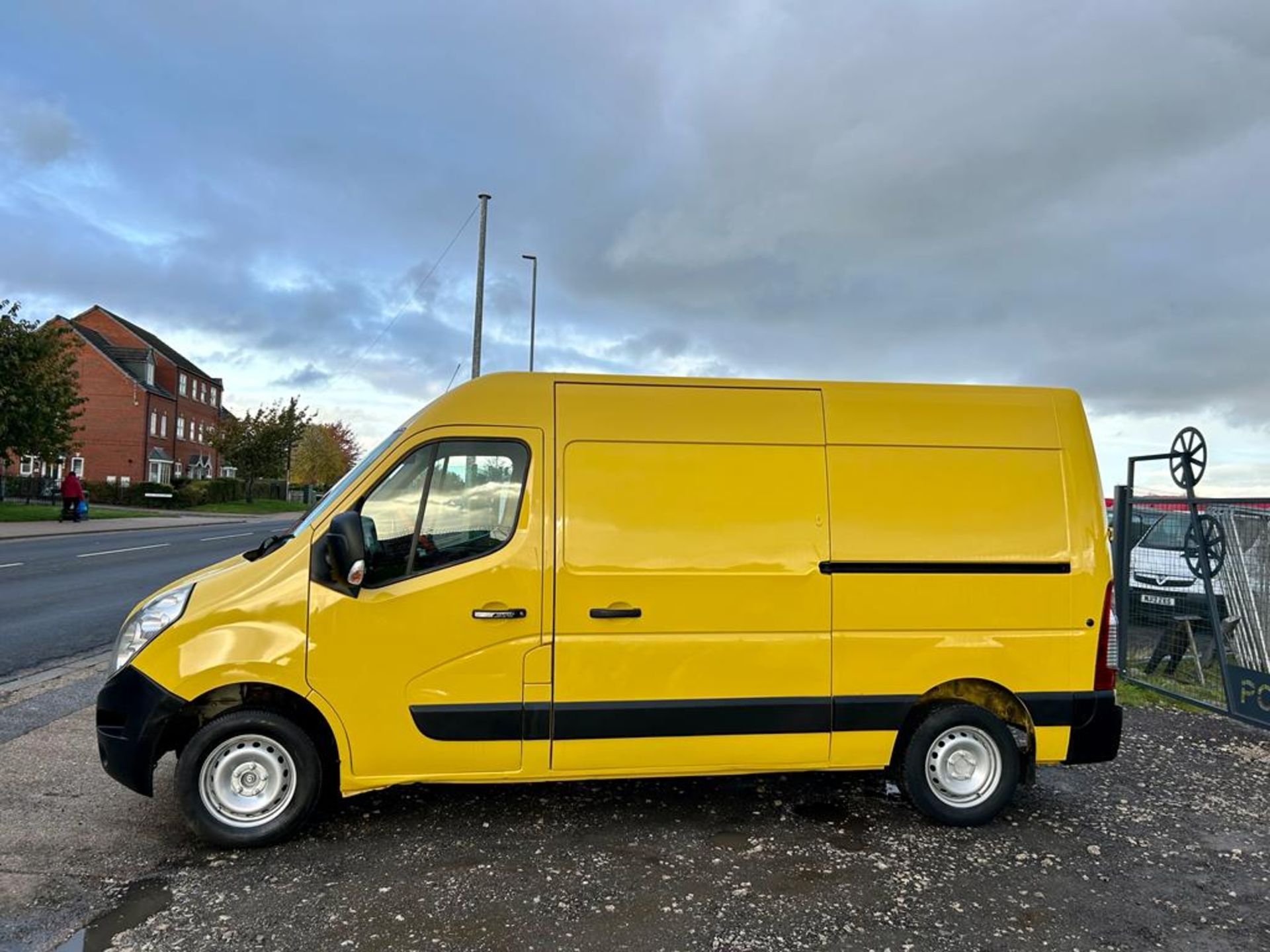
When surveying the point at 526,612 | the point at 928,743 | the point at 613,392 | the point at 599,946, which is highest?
the point at 613,392

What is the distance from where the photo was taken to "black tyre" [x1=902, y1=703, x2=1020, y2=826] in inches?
167

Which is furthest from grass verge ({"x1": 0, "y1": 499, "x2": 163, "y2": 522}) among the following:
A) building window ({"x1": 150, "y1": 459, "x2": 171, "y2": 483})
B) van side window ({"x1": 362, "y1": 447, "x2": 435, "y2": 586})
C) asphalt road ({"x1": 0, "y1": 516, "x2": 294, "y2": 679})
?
van side window ({"x1": 362, "y1": 447, "x2": 435, "y2": 586})

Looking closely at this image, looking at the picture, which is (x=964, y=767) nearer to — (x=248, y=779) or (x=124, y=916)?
(x=248, y=779)

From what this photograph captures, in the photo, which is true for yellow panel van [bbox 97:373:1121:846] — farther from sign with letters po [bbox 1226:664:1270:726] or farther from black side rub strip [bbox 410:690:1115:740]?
sign with letters po [bbox 1226:664:1270:726]

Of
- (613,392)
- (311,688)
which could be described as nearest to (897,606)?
(613,392)

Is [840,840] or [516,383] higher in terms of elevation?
[516,383]

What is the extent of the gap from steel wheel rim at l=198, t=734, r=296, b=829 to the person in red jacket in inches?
1156

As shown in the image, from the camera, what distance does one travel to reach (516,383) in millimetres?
4125

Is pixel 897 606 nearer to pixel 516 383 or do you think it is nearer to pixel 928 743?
pixel 928 743

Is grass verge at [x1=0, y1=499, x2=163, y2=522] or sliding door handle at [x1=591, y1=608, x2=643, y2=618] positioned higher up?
grass verge at [x1=0, y1=499, x2=163, y2=522]

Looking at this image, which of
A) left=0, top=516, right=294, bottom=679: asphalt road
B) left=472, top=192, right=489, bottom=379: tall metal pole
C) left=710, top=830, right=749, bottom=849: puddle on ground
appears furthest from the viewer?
left=472, top=192, right=489, bottom=379: tall metal pole

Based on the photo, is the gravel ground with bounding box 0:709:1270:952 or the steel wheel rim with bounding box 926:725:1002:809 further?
the steel wheel rim with bounding box 926:725:1002:809

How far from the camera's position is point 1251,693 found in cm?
627

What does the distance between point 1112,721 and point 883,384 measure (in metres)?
2.12
